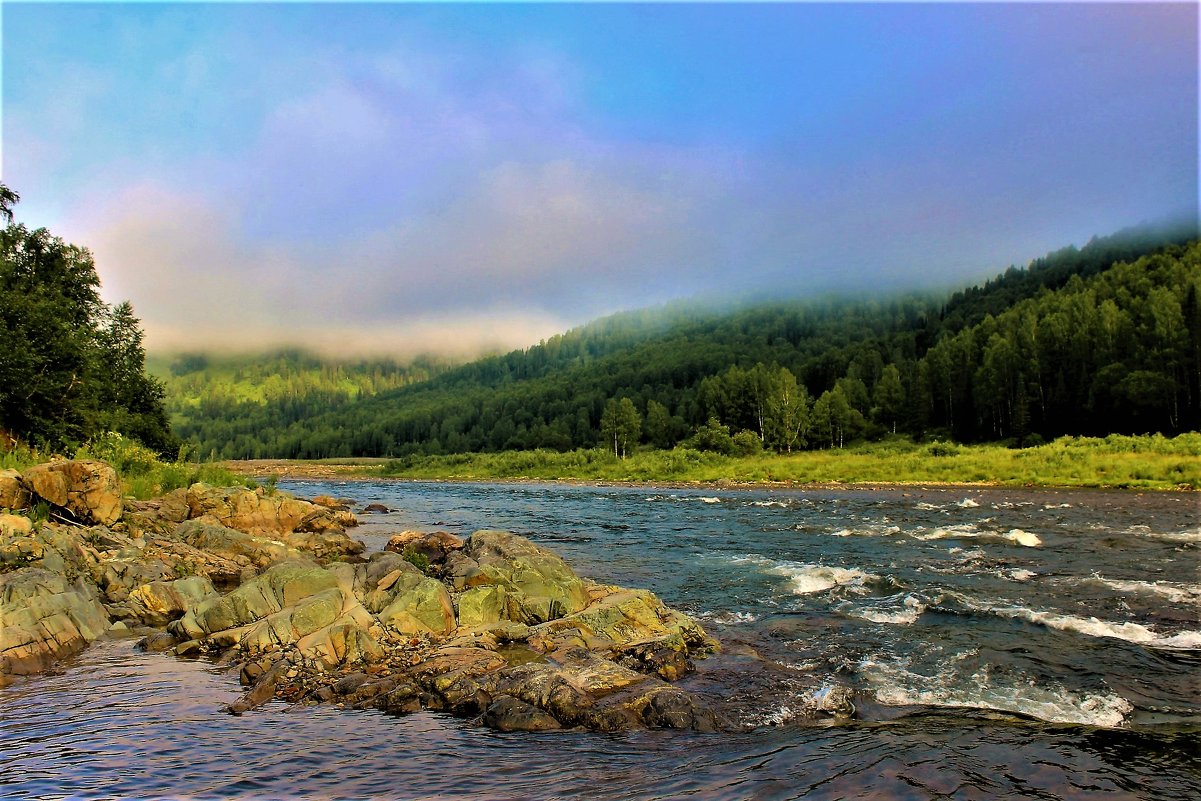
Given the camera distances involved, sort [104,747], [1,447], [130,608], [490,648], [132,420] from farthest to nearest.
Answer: [132,420] → [1,447] → [130,608] → [490,648] → [104,747]

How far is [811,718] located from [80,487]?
25176mm

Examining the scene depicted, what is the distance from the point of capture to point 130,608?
15633 mm

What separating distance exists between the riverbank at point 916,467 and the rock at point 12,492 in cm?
6144

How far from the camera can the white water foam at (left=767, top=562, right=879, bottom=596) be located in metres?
19.2

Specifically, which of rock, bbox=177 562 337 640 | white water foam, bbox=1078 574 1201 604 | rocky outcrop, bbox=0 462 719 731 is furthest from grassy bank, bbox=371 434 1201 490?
rock, bbox=177 562 337 640

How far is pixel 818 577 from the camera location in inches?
810

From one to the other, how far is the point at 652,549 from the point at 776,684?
17.2 m

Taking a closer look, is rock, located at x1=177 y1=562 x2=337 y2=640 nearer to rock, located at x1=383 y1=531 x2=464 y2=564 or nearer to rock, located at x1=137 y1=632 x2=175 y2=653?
rock, located at x1=137 y1=632 x2=175 y2=653

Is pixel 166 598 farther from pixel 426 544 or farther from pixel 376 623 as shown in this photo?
pixel 426 544

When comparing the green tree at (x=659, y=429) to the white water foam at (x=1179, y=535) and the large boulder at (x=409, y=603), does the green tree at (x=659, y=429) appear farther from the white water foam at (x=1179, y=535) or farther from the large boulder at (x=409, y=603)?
the large boulder at (x=409, y=603)

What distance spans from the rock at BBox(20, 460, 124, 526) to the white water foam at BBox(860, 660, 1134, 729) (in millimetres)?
25664

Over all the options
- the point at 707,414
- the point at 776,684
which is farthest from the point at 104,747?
the point at 707,414

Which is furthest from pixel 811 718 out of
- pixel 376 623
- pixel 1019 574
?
pixel 1019 574

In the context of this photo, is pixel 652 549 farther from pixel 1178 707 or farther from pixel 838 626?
pixel 1178 707
